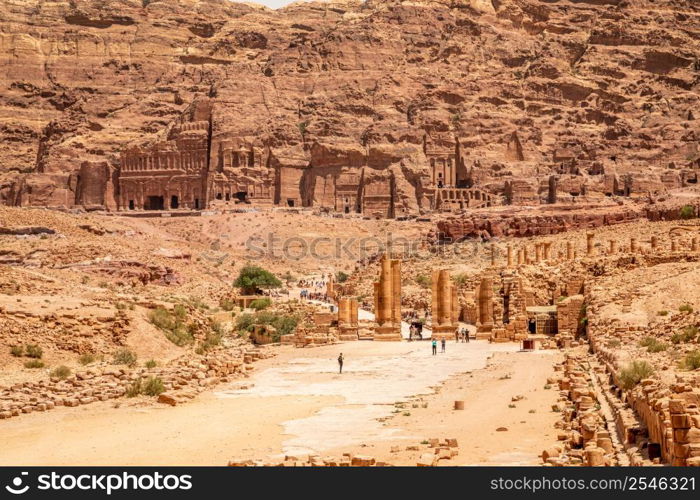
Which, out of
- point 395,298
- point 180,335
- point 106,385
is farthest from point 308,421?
point 395,298

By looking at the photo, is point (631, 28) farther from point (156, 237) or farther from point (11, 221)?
point (11, 221)

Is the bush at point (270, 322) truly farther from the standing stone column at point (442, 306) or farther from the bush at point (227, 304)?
the standing stone column at point (442, 306)

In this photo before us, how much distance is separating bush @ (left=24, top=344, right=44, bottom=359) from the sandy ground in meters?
5.72

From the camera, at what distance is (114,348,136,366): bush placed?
37.6 m

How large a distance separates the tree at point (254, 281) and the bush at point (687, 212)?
29808 mm

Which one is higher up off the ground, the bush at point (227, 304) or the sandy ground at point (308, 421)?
the bush at point (227, 304)

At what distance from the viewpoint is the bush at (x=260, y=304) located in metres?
66.8

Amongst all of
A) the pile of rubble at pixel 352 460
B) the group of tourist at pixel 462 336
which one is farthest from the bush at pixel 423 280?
the pile of rubble at pixel 352 460

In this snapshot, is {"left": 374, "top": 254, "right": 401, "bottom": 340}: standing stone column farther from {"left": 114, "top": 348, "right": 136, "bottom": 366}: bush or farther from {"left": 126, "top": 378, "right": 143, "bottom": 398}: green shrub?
{"left": 126, "top": 378, "right": 143, "bottom": 398}: green shrub

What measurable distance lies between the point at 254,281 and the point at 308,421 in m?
53.2

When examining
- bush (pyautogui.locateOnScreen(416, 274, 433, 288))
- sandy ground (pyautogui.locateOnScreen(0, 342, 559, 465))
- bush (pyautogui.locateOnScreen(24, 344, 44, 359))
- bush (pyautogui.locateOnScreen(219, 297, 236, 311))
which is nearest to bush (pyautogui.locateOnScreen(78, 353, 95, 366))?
bush (pyautogui.locateOnScreen(24, 344, 44, 359))

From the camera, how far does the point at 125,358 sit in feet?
125

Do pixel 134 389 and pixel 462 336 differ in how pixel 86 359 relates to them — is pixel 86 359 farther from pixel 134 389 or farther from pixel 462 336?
pixel 462 336
